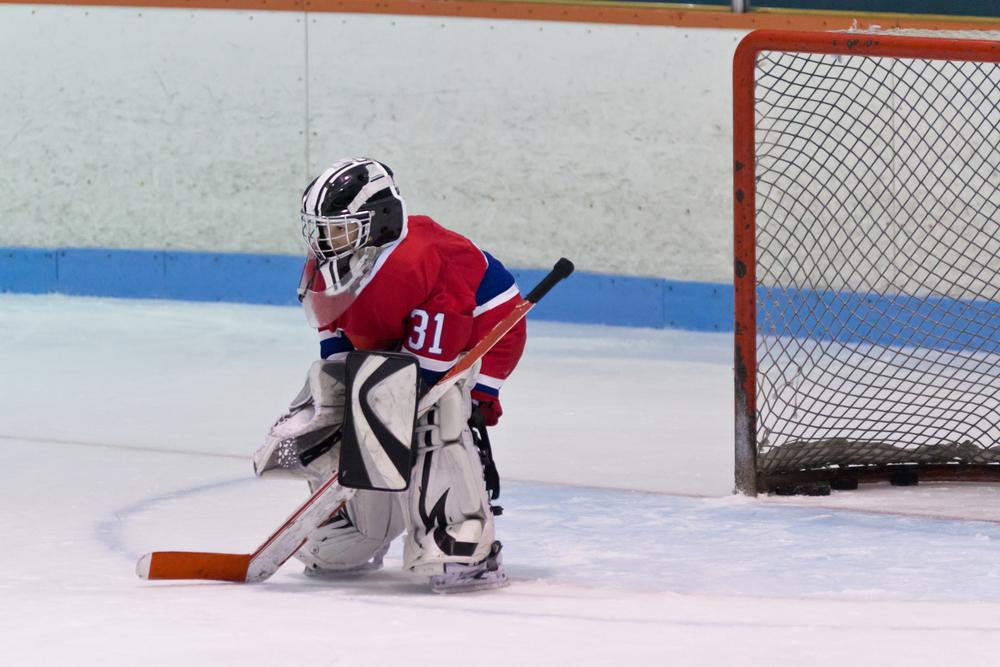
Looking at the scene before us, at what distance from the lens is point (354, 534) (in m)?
3.30

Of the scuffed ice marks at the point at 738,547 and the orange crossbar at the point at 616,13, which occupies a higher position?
the orange crossbar at the point at 616,13

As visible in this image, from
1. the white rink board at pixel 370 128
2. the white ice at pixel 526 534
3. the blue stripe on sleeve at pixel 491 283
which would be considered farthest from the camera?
→ the white rink board at pixel 370 128

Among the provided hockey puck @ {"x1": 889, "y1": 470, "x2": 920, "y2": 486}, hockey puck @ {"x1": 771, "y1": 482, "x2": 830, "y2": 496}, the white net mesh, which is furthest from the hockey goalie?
the white net mesh

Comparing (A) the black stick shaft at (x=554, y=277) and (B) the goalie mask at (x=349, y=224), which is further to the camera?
(A) the black stick shaft at (x=554, y=277)

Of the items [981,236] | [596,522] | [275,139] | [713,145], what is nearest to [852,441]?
[596,522]

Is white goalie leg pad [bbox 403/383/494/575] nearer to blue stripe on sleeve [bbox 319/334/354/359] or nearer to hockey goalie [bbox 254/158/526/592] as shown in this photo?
hockey goalie [bbox 254/158/526/592]

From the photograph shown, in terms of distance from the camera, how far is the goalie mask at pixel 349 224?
304 cm

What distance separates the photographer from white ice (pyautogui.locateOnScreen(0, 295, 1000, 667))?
8.62 ft

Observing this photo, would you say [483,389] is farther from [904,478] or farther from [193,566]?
[904,478]

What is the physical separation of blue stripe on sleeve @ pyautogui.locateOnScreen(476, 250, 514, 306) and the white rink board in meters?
2.98

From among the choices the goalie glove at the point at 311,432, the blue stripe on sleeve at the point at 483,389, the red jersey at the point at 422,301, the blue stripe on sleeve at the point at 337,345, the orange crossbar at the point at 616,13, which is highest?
the orange crossbar at the point at 616,13

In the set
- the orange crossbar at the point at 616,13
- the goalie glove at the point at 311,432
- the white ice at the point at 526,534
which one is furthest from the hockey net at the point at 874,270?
the goalie glove at the point at 311,432

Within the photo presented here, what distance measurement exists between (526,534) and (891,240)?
2.37 meters

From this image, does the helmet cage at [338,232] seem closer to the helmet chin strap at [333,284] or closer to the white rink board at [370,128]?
the helmet chin strap at [333,284]
